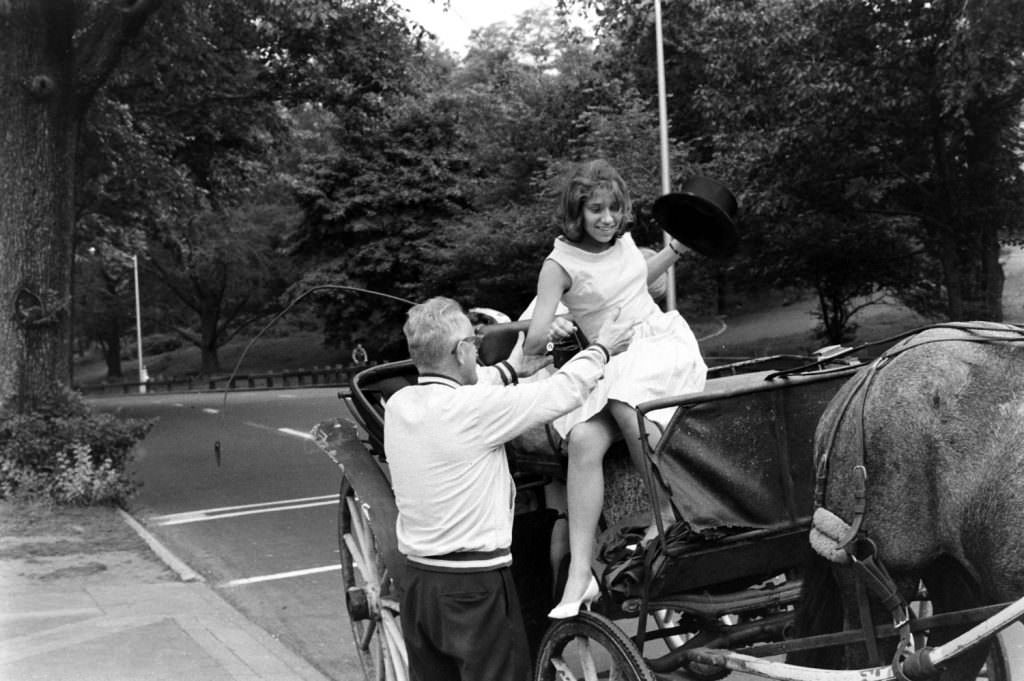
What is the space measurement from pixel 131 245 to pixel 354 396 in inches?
1000

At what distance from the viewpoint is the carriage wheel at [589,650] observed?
11.2 feet

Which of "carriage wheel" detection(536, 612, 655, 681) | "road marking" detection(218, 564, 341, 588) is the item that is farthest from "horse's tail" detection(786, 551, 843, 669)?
"road marking" detection(218, 564, 341, 588)

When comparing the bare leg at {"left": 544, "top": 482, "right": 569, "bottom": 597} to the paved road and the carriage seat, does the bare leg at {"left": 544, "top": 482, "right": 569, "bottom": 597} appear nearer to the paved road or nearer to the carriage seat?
the carriage seat

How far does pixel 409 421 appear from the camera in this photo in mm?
3621

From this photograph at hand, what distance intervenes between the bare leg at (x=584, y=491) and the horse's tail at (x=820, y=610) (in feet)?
2.39

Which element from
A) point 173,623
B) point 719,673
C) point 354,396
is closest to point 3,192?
point 173,623

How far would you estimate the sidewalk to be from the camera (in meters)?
5.46

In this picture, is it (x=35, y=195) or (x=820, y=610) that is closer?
(x=820, y=610)

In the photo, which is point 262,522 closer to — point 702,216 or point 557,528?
point 557,528

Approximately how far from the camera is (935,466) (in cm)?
298

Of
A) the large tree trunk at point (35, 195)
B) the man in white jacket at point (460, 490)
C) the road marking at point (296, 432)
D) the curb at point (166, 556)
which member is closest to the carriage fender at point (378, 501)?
the man in white jacket at point (460, 490)

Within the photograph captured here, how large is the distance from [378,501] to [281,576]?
147 inches

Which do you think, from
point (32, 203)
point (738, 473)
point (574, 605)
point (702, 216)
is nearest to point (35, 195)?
point (32, 203)

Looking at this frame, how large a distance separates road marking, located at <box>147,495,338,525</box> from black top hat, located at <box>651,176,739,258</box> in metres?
7.63
